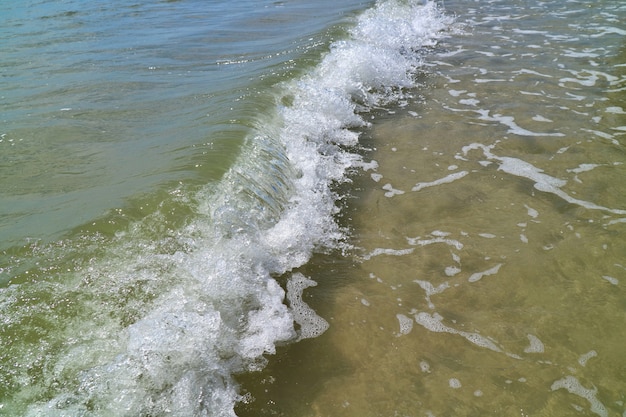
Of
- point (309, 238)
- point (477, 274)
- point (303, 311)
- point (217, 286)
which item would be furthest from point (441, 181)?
point (217, 286)

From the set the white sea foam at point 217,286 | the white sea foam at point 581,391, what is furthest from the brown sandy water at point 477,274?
the white sea foam at point 217,286

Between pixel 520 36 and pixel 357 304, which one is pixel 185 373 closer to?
pixel 357 304

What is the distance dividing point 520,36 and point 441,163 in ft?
23.7

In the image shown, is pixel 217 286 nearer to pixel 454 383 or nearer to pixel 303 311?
pixel 303 311

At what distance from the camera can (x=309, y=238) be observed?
467cm

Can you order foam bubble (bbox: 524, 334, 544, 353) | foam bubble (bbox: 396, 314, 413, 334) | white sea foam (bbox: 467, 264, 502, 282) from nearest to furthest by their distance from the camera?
foam bubble (bbox: 524, 334, 544, 353)
foam bubble (bbox: 396, 314, 413, 334)
white sea foam (bbox: 467, 264, 502, 282)

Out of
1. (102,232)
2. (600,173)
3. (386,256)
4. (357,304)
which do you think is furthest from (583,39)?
(102,232)

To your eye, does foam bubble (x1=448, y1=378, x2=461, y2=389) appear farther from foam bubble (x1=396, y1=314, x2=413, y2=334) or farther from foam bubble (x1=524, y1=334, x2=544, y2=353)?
foam bubble (x1=524, y1=334, x2=544, y2=353)

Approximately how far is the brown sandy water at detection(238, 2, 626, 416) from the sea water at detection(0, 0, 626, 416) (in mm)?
20

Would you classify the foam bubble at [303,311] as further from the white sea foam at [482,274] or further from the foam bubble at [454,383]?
the white sea foam at [482,274]

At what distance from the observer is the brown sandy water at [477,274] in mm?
3176

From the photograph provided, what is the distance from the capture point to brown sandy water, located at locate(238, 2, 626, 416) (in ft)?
10.4

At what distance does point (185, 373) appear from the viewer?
3.08 meters

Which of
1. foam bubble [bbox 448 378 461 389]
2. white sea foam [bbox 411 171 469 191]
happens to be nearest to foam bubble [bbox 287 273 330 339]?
foam bubble [bbox 448 378 461 389]
